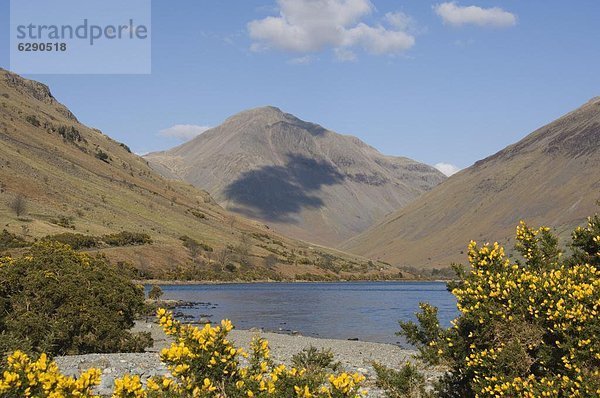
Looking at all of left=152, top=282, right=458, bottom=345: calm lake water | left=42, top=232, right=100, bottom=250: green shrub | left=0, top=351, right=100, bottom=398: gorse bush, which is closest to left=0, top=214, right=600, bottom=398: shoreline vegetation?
left=0, top=351, right=100, bottom=398: gorse bush

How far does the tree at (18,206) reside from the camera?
104688 mm

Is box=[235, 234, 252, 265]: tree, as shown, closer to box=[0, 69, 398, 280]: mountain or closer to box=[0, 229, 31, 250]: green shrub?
box=[0, 69, 398, 280]: mountain

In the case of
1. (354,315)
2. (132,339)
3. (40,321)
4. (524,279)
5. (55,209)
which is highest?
(55,209)

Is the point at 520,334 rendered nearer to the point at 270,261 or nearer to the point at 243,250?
the point at 243,250

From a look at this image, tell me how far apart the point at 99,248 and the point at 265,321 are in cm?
5921

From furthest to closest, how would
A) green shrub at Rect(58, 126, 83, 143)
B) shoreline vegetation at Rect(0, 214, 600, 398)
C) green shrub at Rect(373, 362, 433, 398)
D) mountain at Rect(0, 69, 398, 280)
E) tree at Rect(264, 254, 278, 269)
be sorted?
green shrub at Rect(58, 126, 83, 143)
tree at Rect(264, 254, 278, 269)
mountain at Rect(0, 69, 398, 280)
green shrub at Rect(373, 362, 433, 398)
shoreline vegetation at Rect(0, 214, 600, 398)

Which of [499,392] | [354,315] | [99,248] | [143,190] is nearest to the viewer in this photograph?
[499,392]

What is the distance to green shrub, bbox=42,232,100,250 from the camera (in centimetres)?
9125

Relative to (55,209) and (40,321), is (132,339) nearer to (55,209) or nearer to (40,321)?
(40,321)

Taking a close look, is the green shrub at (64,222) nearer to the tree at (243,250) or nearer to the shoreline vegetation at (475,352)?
the tree at (243,250)

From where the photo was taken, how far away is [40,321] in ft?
65.1

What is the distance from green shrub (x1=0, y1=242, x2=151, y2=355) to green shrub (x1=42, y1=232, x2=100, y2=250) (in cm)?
7165

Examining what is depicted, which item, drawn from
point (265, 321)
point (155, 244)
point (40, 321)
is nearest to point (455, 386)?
point (40, 321)

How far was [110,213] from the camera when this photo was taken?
13662 cm
